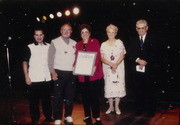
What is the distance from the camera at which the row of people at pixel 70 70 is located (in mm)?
4219

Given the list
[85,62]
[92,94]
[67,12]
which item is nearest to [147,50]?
[85,62]

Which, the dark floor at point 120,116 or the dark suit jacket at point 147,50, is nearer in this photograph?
the dark floor at point 120,116

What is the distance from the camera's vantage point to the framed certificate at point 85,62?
13.8 feet

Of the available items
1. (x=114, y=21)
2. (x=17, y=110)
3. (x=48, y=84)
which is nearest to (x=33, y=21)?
(x=114, y=21)

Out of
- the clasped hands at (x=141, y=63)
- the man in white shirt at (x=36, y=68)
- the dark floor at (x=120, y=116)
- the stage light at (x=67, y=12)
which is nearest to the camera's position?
the man in white shirt at (x=36, y=68)

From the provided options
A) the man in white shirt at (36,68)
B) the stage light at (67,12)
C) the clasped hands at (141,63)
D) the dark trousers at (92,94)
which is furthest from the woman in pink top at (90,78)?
the stage light at (67,12)

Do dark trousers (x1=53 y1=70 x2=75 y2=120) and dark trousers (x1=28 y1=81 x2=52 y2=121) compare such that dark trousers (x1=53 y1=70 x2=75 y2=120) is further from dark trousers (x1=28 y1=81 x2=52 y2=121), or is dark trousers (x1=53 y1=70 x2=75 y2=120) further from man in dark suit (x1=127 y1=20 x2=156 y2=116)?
man in dark suit (x1=127 y1=20 x2=156 y2=116)

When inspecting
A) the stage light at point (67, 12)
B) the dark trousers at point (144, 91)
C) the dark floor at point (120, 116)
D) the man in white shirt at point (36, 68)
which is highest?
the stage light at point (67, 12)

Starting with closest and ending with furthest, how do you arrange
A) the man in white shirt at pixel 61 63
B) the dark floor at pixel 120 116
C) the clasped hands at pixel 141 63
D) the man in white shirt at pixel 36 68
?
1. the man in white shirt at pixel 61 63
2. the man in white shirt at pixel 36 68
3. the dark floor at pixel 120 116
4. the clasped hands at pixel 141 63

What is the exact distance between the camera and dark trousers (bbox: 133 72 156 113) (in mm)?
4762

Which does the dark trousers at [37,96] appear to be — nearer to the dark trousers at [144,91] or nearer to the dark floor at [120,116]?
the dark floor at [120,116]

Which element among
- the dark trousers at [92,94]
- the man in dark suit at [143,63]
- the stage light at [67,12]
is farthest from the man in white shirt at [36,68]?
the stage light at [67,12]

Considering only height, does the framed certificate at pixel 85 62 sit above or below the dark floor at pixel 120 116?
above

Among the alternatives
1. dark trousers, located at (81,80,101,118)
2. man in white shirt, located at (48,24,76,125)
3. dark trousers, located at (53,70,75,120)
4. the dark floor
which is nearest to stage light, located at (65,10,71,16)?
the dark floor
